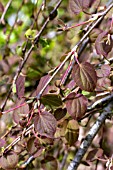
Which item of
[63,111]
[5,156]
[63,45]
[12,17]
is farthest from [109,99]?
[63,45]

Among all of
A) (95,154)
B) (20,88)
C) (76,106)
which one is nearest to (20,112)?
(20,88)

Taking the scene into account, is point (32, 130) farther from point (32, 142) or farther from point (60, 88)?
point (60, 88)

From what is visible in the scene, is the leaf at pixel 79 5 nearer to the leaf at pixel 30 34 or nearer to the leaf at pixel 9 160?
the leaf at pixel 30 34

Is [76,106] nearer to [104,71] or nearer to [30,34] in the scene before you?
[104,71]

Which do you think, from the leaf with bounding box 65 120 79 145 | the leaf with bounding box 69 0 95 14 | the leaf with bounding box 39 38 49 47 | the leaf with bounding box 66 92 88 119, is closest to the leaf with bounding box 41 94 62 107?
the leaf with bounding box 66 92 88 119

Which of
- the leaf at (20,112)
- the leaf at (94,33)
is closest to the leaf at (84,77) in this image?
the leaf at (20,112)

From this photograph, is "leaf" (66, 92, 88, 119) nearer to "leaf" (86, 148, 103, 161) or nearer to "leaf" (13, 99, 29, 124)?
"leaf" (13, 99, 29, 124)

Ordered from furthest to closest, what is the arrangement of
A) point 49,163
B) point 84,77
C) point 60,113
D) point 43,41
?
point 43,41 → point 49,163 → point 60,113 → point 84,77
